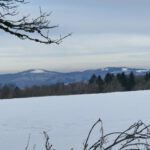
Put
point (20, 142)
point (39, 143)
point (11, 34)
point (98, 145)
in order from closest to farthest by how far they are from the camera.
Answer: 1. point (98, 145)
2. point (11, 34)
3. point (39, 143)
4. point (20, 142)

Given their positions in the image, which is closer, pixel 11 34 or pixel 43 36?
pixel 43 36

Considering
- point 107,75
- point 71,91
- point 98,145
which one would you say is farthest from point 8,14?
point 107,75

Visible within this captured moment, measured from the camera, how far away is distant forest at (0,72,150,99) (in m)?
74.8

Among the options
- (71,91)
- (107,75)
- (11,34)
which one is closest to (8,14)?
(11,34)

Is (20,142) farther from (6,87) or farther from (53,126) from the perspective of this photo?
(6,87)

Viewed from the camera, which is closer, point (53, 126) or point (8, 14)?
point (8, 14)

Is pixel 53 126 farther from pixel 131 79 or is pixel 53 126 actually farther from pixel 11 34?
pixel 131 79

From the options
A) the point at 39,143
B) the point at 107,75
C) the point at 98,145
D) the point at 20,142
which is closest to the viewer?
the point at 98,145

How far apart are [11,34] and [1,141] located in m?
6.57

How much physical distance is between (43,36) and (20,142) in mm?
6437

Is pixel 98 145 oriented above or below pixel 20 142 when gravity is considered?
above

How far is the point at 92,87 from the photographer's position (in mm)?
77062

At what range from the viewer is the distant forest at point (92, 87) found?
74787 mm

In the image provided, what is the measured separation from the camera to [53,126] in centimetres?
1619
